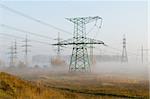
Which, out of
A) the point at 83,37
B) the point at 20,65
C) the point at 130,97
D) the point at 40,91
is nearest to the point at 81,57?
the point at 83,37

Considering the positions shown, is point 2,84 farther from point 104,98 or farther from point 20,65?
point 20,65

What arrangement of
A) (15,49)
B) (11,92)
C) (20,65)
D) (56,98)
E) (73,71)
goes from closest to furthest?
(11,92), (56,98), (73,71), (15,49), (20,65)

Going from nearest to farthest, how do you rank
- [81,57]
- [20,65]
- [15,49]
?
1. [81,57]
2. [15,49]
3. [20,65]

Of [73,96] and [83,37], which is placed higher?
[83,37]

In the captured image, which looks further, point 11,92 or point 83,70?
point 83,70

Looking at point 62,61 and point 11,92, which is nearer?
point 11,92

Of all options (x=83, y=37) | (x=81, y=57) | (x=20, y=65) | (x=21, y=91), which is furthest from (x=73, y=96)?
(x=20, y=65)

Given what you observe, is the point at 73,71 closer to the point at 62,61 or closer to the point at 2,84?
the point at 2,84

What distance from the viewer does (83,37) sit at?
48.7 m

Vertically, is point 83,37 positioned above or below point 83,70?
above

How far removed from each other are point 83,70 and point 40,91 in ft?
122

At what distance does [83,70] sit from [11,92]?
130ft

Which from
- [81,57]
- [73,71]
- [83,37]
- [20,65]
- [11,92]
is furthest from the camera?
[20,65]

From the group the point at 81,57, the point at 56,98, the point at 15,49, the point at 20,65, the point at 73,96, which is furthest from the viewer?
the point at 20,65
